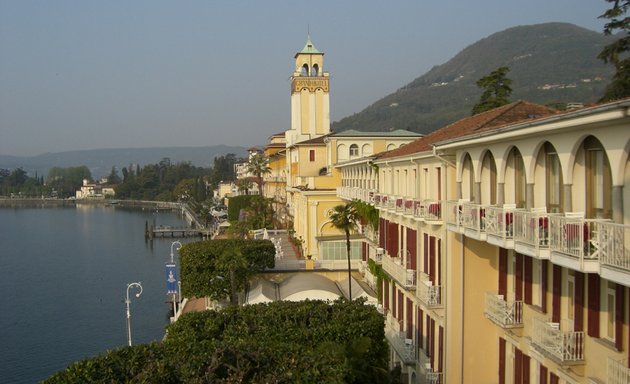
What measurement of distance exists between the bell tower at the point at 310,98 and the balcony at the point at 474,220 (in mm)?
50966

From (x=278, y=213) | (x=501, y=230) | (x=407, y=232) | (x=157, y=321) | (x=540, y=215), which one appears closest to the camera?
(x=540, y=215)

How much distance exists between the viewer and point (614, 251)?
10359mm

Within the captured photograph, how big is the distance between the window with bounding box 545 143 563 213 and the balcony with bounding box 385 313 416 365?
1221 centimetres

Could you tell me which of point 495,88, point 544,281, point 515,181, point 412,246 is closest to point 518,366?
point 544,281

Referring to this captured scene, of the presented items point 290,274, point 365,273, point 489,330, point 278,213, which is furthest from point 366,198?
point 278,213

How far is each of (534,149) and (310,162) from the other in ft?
138

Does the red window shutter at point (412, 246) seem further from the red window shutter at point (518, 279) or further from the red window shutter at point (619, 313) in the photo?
the red window shutter at point (619, 313)

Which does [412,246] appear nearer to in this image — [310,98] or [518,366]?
[518,366]

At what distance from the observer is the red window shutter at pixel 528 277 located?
15656 mm

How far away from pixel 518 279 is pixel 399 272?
9257mm

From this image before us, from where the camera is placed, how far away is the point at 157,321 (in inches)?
2008

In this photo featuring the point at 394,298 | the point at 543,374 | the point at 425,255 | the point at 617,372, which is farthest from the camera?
the point at 394,298

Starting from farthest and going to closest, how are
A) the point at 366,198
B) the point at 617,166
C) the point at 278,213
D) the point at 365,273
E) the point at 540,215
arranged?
the point at 278,213 → the point at 365,273 → the point at 366,198 → the point at 540,215 → the point at 617,166

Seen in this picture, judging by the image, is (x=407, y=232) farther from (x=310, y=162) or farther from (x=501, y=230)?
(x=310, y=162)
